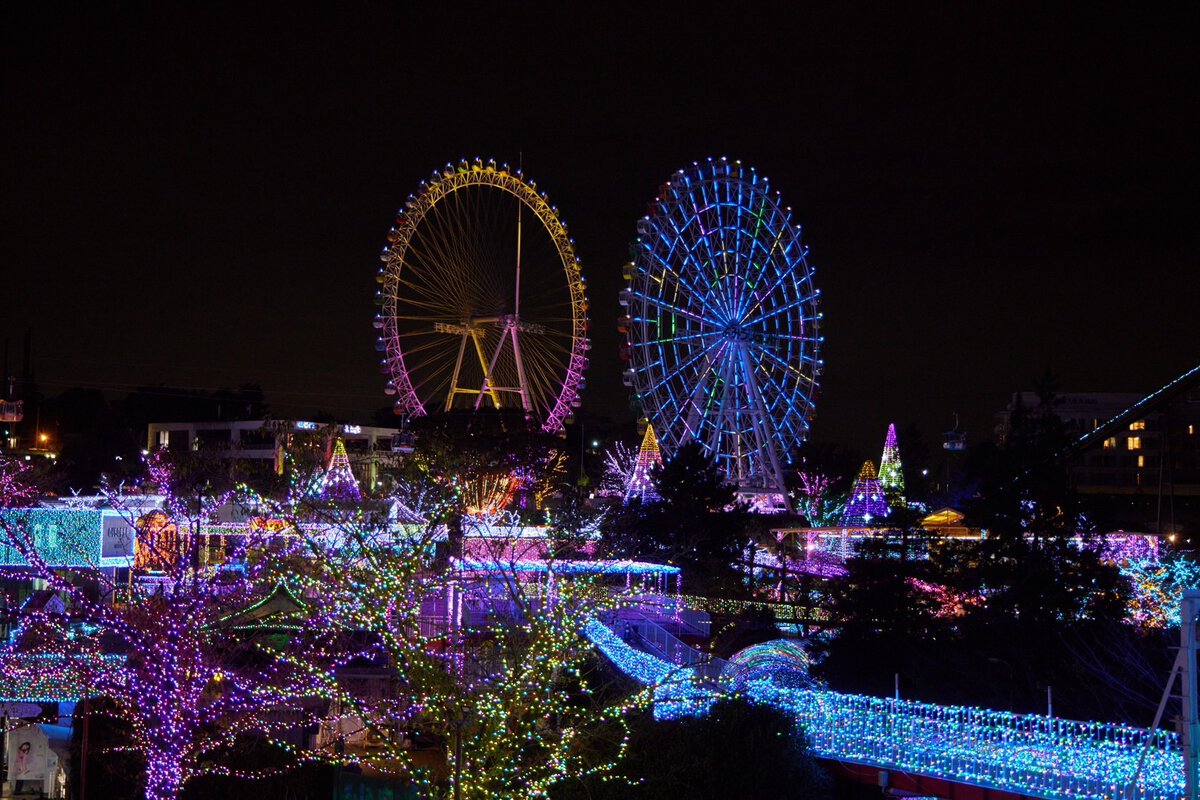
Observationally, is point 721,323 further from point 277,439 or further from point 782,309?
point 277,439

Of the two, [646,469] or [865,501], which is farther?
[865,501]

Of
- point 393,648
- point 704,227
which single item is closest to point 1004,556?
point 704,227

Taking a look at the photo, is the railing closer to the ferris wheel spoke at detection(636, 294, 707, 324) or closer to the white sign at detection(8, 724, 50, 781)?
the white sign at detection(8, 724, 50, 781)

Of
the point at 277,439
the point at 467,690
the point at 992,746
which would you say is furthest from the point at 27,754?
the point at 277,439

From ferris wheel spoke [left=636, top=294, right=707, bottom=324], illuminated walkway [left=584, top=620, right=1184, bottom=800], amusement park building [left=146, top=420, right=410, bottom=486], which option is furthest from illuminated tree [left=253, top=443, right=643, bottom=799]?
amusement park building [left=146, top=420, right=410, bottom=486]

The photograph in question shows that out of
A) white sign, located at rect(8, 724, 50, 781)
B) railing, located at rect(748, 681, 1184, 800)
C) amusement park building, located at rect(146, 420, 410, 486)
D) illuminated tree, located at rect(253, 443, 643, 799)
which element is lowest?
white sign, located at rect(8, 724, 50, 781)

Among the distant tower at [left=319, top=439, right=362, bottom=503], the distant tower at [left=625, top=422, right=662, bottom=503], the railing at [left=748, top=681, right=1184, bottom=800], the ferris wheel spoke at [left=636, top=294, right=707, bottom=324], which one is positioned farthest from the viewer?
the distant tower at [left=625, top=422, right=662, bottom=503]

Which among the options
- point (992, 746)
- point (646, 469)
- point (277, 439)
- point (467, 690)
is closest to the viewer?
point (467, 690)

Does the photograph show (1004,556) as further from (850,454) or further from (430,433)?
(850,454)
